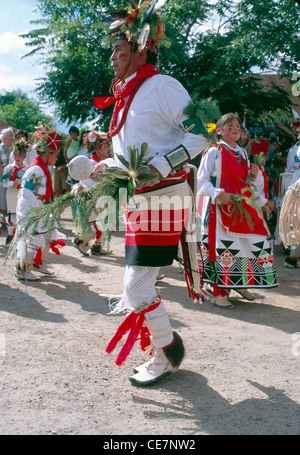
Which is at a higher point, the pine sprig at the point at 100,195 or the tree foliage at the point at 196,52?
the tree foliage at the point at 196,52

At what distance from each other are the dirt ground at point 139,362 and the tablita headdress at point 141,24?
1973 millimetres

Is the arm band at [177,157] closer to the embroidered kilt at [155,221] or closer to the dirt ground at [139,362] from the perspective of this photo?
the embroidered kilt at [155,221]

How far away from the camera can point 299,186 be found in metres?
4.07

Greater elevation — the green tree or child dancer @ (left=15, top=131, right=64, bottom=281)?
the green tree

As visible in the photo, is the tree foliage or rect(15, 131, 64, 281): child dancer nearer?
rect(15, 131, 64, 281): child dancer

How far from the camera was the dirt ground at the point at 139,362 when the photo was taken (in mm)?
2508

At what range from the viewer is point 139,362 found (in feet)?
11.0

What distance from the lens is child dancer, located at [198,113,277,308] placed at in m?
4.79

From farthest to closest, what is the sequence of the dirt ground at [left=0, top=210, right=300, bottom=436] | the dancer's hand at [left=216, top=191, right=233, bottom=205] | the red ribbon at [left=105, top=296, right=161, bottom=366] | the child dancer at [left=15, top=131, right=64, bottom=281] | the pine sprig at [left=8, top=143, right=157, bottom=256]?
the child dancer at [left=15, top=131, right=64, bottom=281], the dancer's hand at [left=216, top=191, right=233, bottom=205], the red ribbon at [left=105, top=296, right=161, bottom=366], the pine sprig at [left=8, top=143, right=157, bottom=256], the dirt ground at [left=0, top=210, right=300, bottom=436]

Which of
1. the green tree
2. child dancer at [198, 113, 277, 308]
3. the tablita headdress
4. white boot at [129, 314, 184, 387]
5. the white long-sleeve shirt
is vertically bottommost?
white boot at [129, 314, 184, 387]

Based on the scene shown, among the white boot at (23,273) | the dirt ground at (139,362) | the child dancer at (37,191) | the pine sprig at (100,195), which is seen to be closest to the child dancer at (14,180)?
the white boot at (23,273)

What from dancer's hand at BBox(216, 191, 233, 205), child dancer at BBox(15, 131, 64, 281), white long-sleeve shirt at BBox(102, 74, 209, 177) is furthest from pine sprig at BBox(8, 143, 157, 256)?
child dancer at BBox(15, 131, 64, 281)

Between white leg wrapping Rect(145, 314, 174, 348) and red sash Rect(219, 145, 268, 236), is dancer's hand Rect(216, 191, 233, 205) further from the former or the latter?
white leg wrapping Rect(145, 314, 174, 348)
